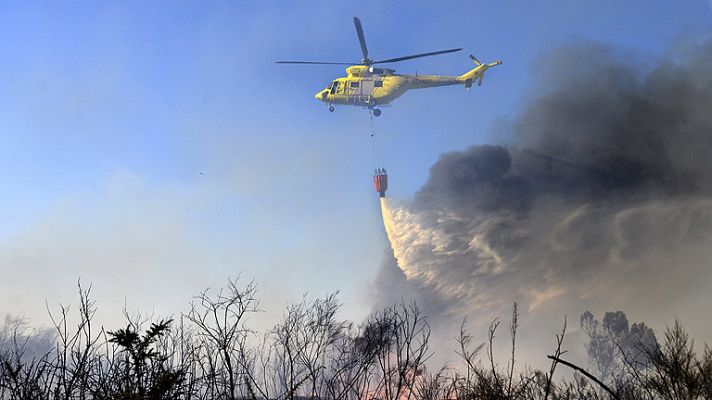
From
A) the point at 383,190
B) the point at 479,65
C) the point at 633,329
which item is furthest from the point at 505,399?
the point at 633,329

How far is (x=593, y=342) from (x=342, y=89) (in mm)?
73347

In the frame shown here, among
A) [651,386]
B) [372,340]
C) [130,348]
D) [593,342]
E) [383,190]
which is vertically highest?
[383,190]

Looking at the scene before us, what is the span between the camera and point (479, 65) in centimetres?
7519

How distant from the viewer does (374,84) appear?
74.8m

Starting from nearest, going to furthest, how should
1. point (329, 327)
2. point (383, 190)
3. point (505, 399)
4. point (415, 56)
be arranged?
point (505, 399) < point (329, 327) < point (415, 56) < point (383, 190)

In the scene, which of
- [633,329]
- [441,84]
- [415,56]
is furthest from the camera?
[633,329]

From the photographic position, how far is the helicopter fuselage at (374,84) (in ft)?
245

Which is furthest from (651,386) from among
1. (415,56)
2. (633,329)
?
(633,329)

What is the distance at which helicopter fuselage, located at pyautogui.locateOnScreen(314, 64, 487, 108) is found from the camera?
245 feet

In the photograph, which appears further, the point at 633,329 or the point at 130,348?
the point at 633,329

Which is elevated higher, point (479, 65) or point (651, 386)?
point (479, 65)

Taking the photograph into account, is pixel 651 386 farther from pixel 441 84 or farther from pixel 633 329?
pixel 633 329

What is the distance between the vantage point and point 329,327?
3225 centimetres

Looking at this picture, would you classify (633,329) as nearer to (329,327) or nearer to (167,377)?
(329,327)
